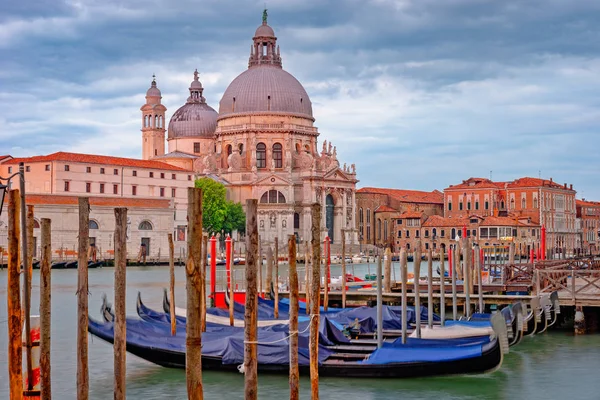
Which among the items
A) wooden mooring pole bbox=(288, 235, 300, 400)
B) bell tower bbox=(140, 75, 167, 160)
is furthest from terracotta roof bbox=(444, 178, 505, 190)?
wooden mooring pole bbox=(288, 235, 300, 400)

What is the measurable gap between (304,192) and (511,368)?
158 feet

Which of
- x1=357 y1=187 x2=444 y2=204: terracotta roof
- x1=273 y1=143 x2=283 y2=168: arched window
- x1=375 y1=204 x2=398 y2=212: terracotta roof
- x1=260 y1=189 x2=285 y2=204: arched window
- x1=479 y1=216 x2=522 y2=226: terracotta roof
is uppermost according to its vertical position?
x1=273 y1=143 x2=283 y2=168: arched window

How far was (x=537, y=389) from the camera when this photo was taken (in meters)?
13.4

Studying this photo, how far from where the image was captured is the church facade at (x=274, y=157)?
203 feet

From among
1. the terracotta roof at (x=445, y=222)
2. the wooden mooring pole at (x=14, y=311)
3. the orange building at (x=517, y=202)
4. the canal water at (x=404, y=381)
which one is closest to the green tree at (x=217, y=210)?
the terracotta roof at (x=445, y=222)

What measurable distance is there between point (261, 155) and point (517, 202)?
730 inches

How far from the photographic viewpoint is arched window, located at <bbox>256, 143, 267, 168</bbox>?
64.6m

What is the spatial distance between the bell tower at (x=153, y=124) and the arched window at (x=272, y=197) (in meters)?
12.7

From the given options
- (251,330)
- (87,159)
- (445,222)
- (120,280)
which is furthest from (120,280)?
(445,222)

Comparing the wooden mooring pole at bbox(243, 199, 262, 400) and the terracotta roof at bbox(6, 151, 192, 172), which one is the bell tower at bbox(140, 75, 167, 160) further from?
the wooden mooring pole at bbox(243, 199, 262, 400)

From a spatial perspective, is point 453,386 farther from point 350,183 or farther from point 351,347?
point 350,183

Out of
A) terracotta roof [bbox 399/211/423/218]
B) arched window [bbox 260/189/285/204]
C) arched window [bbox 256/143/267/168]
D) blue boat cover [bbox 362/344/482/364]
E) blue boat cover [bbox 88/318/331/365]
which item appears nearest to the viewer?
blue boat cover [bbox 362/344/482/364]

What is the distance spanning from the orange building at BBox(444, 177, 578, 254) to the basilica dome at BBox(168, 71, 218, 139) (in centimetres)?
1770

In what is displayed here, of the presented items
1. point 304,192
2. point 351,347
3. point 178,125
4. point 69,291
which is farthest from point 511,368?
point 178,125
